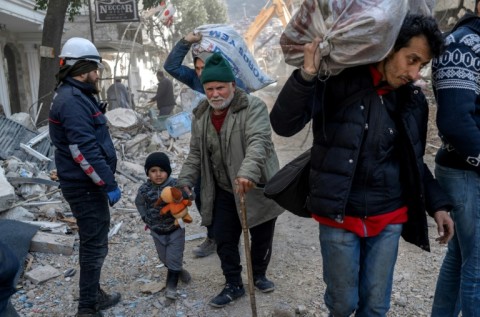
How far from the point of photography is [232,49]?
13.3ft

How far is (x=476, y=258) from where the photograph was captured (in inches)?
95.0

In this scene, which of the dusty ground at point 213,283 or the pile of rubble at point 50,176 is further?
the pile of rubble at point 50,176

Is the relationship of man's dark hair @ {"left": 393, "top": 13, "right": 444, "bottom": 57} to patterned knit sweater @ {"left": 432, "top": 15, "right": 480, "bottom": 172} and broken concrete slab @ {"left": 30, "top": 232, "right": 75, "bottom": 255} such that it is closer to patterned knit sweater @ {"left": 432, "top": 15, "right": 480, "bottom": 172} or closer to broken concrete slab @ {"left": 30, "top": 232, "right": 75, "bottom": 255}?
patterned knit sweater @ {"left": 432, "top": 15, "right": 480, "bottom": 172}

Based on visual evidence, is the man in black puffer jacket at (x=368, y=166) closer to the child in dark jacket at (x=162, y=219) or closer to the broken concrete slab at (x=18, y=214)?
the child in dark jacket at (x=162, y=219)

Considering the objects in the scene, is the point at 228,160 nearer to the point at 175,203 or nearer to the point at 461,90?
the point at 175,203

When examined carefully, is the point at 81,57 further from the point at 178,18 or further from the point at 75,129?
the point at 178,18

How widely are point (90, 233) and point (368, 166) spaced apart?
214 centimetres

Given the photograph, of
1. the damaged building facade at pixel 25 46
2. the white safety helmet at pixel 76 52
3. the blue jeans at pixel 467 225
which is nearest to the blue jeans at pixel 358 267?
the blue jeans at pixel 467 225

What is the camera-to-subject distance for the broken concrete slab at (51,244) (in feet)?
15.1

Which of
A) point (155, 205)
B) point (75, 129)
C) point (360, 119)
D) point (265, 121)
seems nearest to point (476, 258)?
point (360, 119)

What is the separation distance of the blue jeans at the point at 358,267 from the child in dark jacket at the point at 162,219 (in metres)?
1.72

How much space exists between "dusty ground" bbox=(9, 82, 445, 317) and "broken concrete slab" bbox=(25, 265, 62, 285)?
5cm

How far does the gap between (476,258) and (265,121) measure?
1.60 m

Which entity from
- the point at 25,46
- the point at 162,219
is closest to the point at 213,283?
the point at 162,219
